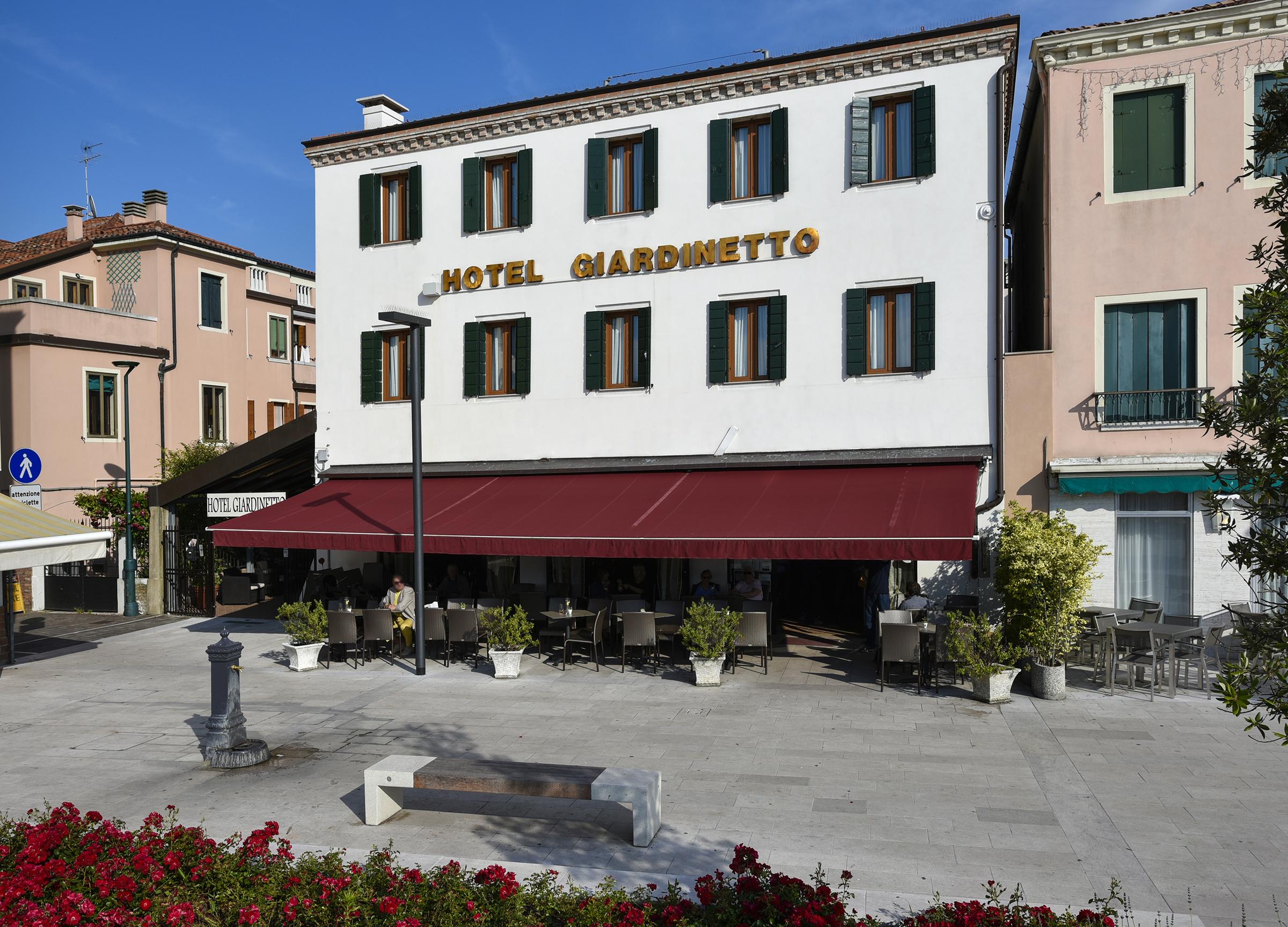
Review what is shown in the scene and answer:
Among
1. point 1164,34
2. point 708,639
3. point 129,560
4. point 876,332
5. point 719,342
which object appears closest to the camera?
point 708,639

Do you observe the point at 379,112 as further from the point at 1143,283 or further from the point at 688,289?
the point at 1143,283

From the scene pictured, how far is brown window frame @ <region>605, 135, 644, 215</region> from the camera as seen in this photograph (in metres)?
17.1

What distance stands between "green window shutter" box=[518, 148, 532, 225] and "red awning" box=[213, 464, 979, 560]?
4.91 meters

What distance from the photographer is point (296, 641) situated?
49.8 ft

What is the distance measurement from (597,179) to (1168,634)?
11.7 meters

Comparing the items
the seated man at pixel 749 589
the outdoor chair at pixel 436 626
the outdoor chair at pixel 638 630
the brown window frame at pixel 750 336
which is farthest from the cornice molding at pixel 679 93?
the outdoor chair at pixel 436 626

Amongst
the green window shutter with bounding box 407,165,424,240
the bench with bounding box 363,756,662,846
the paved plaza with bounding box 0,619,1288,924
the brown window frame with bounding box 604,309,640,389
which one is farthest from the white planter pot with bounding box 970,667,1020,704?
the green window shutter with bounding box 407,165,424,240

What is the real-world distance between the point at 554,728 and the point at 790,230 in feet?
29.9

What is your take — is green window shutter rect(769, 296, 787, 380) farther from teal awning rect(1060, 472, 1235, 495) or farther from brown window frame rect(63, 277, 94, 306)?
brown window frame rect(63, 277, 94, 306)

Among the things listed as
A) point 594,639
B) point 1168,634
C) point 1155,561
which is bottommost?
point 594,639

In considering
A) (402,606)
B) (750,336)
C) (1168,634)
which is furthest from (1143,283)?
(402,606)

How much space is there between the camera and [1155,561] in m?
14.3

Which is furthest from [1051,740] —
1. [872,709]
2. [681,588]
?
[681,588]

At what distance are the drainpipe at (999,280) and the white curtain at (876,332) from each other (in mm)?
1713
